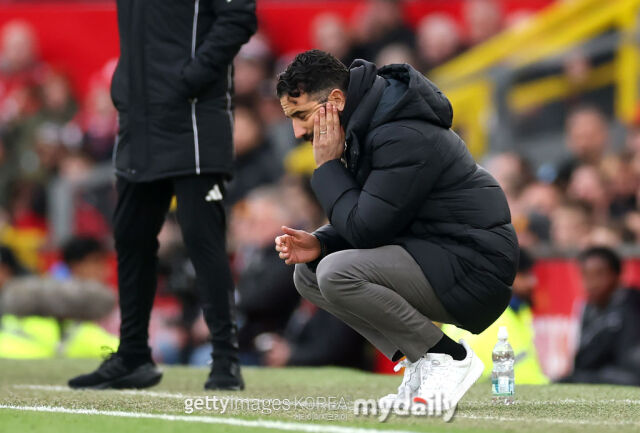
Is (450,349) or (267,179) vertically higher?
(267,179)

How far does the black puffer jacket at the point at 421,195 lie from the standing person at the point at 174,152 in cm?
119

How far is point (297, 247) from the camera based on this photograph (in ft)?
15.8

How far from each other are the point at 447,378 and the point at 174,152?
187 centimetres

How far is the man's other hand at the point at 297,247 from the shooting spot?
4.76 m

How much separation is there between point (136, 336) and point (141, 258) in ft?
1.24

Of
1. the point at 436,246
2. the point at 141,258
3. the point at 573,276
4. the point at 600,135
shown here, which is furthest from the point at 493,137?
the point at 436,246

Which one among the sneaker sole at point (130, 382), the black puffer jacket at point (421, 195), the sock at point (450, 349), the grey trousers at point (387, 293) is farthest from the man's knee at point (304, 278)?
the sneaker sole at point (130, 382)

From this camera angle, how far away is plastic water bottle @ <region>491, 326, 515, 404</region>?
529 centimetres

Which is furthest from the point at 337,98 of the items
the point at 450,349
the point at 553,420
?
the point at 553,420

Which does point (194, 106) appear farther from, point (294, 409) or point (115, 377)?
point (294, 409)

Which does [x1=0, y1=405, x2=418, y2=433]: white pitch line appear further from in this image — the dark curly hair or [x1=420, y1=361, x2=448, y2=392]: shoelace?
the dark curly hair

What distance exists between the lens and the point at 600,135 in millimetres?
9438

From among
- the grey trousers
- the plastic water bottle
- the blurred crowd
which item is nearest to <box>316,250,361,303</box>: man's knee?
the grey trousers

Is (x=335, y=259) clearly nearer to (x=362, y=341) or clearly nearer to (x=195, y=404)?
(x=195, y=404)
